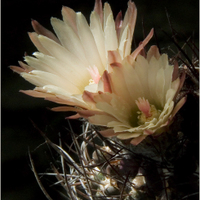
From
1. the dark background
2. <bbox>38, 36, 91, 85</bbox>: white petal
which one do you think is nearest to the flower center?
<bbox>38, 36, 91, 85</bbox>: white petal

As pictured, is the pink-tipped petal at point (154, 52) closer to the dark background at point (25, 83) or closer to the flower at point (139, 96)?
the flower at point (139, 96)

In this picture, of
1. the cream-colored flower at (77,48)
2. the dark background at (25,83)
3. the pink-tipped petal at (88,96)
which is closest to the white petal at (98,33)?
the cream-colored flower at (77,48)

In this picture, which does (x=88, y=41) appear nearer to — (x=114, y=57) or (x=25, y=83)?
(x=114, y=57)

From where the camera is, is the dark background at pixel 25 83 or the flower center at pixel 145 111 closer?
the flower center at pixel 145 111

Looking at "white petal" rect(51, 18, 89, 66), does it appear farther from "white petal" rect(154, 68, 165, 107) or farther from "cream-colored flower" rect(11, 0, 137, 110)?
"white petal" rect(154, 68, 165, 107)

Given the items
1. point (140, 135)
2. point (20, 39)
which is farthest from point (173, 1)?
point (140, 135)

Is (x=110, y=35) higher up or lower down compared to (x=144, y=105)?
higher up

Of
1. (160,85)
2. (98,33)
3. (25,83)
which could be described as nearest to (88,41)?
(98,33)
